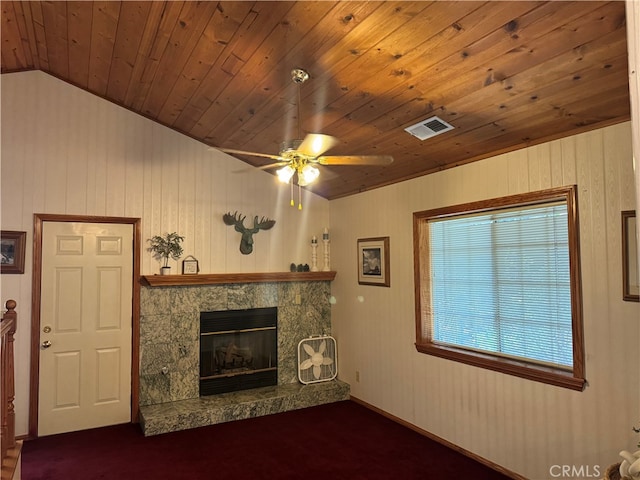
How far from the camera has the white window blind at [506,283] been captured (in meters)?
3.07

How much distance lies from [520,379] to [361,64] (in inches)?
101

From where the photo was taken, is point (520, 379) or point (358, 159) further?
point (520, 379)

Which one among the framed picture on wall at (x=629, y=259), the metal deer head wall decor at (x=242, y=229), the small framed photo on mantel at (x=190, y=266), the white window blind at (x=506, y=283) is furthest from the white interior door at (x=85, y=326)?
the framed picture on wall at (x=629, y=259)

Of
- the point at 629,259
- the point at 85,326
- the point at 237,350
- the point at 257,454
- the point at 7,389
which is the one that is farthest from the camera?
the point at 237,350

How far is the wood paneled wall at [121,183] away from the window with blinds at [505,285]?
1944 millimetres

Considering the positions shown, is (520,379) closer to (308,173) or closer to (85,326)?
(308,173)

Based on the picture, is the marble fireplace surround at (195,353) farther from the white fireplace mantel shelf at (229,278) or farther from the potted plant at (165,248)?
the potted plant at (165,248)

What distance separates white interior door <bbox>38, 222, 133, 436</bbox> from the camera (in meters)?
4.16

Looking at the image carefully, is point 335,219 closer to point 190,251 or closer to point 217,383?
point 190,251

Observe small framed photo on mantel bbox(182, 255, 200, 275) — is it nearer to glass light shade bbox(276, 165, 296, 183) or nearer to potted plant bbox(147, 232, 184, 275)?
potted plant bbox(147, 232, 184, 275)

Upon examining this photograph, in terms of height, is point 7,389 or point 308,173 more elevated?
point 308,173

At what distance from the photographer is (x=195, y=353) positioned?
476 centimetres

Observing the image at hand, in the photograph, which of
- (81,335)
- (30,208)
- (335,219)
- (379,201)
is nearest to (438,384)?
(379,201)

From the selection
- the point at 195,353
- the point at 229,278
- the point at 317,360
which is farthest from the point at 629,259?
Answer: the point at 195,353
